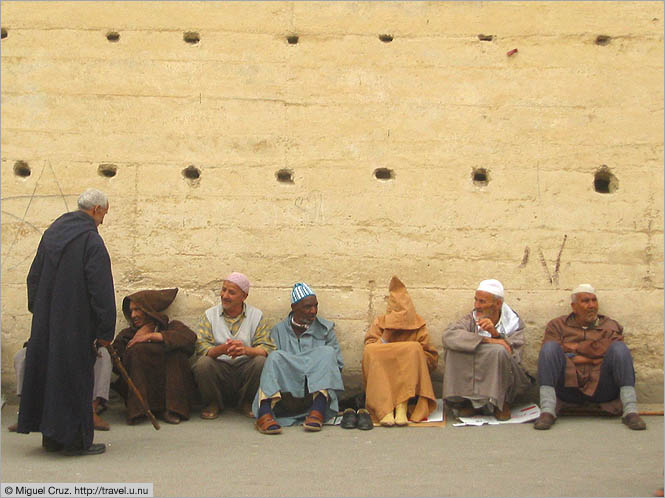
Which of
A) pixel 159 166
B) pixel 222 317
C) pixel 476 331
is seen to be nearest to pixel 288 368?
pixel 222 317

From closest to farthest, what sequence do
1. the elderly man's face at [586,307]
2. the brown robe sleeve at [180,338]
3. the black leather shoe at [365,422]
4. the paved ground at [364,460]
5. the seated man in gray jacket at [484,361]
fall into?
1. the paved ground at [364,460]
2. the black leather shoe at [365,422]
3. the seated man in gray jacket at [484,361]
4. the brown robe sleeve at [180,338]
5. the elderly man's face at [586,307]

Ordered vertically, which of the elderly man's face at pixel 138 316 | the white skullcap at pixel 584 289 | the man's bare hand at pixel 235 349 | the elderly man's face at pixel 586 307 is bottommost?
the man's bare hand at pixel 235 349

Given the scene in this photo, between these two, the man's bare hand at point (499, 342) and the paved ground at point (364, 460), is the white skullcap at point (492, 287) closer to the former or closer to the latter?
the man's bare hand at point (499, 342)

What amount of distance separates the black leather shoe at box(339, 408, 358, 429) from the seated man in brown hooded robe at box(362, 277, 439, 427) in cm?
12

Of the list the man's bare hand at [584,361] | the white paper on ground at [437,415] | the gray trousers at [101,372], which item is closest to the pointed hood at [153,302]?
the gray trousers at [101,372]

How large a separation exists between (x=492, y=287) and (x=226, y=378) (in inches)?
70.5

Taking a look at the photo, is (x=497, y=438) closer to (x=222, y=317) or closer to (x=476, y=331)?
(x=476, y=331)

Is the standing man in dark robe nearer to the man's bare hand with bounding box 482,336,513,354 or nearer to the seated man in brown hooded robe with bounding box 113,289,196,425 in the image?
the seated man in brown hooded robe with bounding box 113,289,196,425

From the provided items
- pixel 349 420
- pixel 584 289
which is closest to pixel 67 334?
pixel 349 420

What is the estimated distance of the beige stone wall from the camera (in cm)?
686

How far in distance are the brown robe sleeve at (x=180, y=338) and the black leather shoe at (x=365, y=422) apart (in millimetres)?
1149

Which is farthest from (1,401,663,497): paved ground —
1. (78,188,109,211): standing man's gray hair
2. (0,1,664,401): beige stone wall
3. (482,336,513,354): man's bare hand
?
(78,188,109,211): standing man's gray hair

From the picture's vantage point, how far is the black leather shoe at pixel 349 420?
19.8 ft

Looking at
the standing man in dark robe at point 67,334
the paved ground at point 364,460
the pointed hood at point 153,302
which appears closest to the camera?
the paved ground at point 364,460
